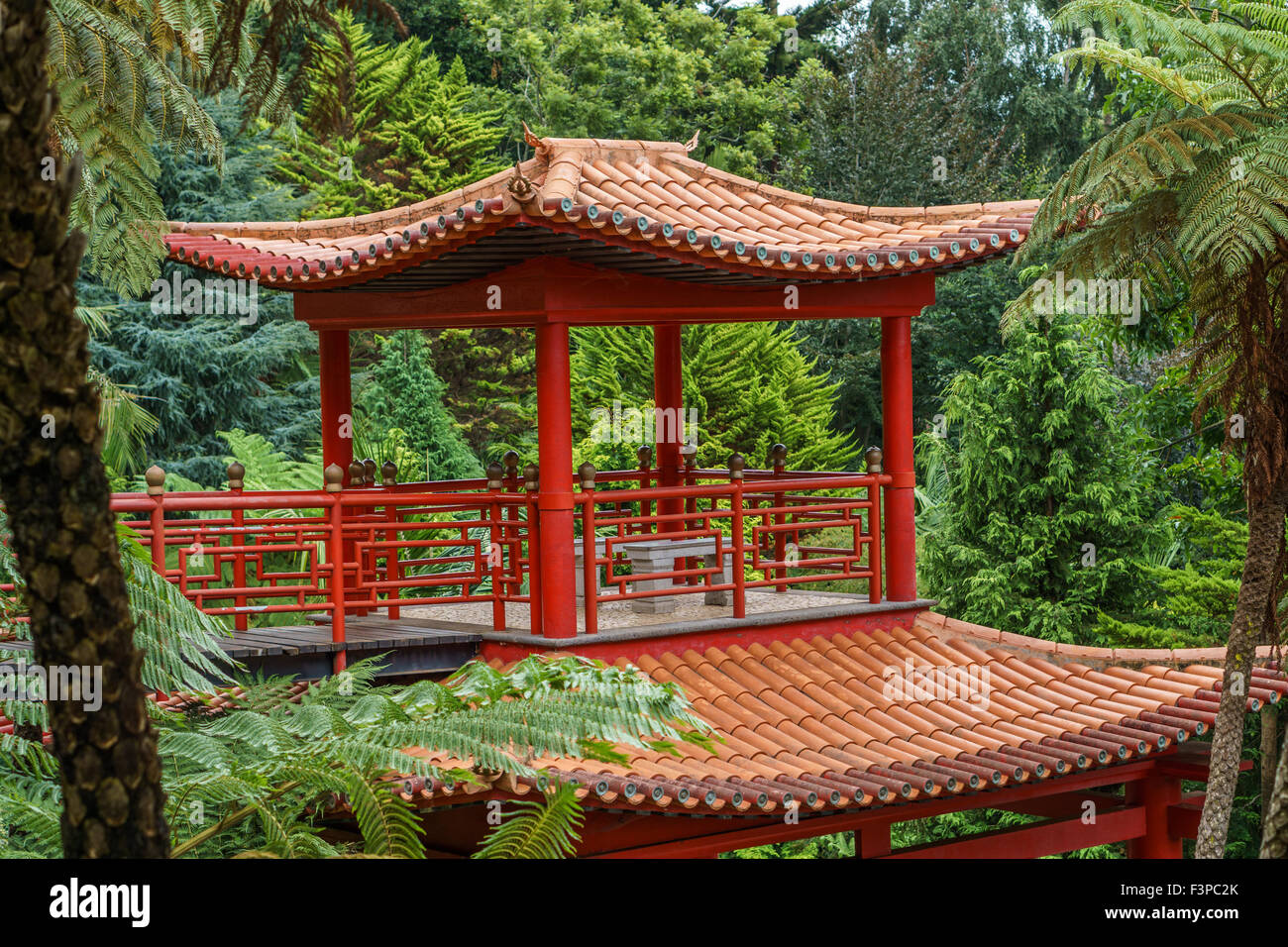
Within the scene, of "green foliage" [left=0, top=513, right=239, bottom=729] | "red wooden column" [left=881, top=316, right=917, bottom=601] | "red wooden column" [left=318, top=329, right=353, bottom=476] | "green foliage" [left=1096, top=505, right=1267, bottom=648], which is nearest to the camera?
"green foliage" [left=0, top=513, right=239, bottom=729]

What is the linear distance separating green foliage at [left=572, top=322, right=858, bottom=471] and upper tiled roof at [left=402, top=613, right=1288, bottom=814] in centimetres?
1086

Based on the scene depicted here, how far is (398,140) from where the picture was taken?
2636 cm

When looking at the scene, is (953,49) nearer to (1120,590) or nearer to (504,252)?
(1120,590)

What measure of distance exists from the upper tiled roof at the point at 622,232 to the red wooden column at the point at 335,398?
89cm

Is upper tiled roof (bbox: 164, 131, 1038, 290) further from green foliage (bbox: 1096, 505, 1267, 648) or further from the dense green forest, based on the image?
green foliage (bbox: 1096, 505, 1267, 648)

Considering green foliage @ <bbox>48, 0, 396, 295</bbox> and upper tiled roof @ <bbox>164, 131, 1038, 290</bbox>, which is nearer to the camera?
upper tiled roof @ <bbox>164, 131, 1038, 290</bbox>

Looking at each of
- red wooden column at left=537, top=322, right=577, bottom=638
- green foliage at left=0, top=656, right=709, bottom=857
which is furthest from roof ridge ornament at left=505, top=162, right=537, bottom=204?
green foliage at left=0, top=656, right=709, bottom=857

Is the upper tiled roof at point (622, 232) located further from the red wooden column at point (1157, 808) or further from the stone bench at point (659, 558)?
the red wooden column at point (1157, 808)

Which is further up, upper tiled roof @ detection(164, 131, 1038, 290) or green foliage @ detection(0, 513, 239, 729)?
upper tiled roof @ detection(164, 131, 1038, 290)

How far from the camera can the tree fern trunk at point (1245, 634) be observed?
22.9 feet

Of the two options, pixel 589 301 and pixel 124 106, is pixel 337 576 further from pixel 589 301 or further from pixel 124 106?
pixel 124 106

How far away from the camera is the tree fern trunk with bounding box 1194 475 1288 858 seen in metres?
6.98

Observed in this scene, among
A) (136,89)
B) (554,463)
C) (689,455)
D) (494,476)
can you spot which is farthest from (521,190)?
(689,455)

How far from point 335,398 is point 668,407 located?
225 centimetres
